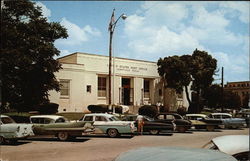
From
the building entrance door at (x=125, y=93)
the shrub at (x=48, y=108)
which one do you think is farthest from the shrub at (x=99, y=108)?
the building entrance door at (x=125, y=93)

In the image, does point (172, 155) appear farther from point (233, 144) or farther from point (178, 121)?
point (178, 121)

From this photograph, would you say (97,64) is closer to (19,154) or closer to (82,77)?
(82,77)

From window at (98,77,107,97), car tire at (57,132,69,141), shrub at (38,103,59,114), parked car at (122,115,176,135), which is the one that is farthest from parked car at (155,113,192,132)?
window at (98,77,107,97)

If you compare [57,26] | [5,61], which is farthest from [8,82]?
[57,26]

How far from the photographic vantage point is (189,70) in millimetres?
41562

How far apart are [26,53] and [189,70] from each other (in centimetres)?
2746

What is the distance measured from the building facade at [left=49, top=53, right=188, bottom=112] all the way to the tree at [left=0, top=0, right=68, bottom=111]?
1062 centimetres

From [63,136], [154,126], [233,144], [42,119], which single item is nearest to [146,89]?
[154,126]

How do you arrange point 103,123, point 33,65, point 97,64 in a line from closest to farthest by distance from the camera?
point 103,123 → point 33,65 → point 97,64

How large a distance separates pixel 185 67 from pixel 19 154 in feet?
106

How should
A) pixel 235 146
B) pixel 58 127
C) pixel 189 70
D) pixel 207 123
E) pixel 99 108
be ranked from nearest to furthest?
pixel 235 146
pixel 58 127
pixel 207 123
pixel 99 108
pixel 189 70

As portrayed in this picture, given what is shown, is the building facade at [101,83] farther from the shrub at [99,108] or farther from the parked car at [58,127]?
the parked car at [58,127]

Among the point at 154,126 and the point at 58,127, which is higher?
the point at 58,127

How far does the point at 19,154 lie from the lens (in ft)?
36.0
